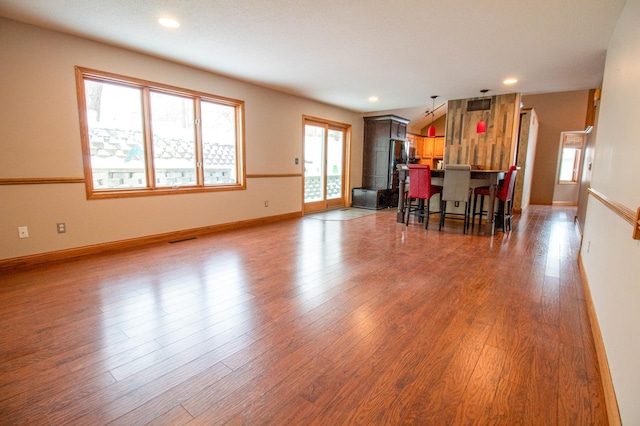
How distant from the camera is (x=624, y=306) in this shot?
140 cm

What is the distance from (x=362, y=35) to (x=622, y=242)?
2.79 m

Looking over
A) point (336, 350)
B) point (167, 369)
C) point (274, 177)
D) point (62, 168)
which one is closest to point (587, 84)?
point (274, 177)

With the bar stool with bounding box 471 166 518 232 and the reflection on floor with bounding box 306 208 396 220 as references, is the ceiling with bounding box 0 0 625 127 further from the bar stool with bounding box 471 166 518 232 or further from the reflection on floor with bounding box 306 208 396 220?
the reflection on floor with bounding box 306 208 396 220

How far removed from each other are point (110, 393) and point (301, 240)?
3.05m

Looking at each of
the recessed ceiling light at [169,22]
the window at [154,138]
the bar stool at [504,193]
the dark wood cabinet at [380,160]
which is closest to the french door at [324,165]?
the dark wood cabinet at [380,160]

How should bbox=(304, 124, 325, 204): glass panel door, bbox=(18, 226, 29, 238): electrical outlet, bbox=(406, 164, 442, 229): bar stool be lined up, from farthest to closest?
bbox=(304, 124, 325, 204): glass panel door, bbox=(406, 164, 442, 229): bar stool, bbox=(18, 226, 29, 238): electrical outlet

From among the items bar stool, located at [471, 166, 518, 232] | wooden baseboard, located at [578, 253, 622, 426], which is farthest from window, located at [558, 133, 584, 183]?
wooden baseboard, located at [578, 253, 622, 426]

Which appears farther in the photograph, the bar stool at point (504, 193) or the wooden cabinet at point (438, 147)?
the wooden cabinet at point (438, 147)

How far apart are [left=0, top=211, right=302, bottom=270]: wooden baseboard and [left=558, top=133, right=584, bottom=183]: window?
8854 millimetres

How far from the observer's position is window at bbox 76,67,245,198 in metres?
3.58

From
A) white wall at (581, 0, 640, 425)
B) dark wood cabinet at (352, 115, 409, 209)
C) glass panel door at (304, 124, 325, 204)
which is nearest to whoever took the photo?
white wall at (581, 0, 640, 425)

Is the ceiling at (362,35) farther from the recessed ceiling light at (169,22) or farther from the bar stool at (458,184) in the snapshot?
the bar stool at (458,184)

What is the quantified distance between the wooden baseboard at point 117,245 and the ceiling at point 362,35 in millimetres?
2345

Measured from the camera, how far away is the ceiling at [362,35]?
262cm
